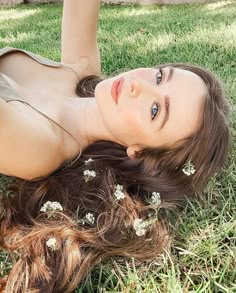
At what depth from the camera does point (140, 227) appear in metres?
2.31

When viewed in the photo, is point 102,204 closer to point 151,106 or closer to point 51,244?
point 51,244

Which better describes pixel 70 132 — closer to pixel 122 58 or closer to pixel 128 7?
pixel 122 58

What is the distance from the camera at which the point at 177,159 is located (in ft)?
8.51

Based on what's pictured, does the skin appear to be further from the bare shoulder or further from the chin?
the bare shoulder

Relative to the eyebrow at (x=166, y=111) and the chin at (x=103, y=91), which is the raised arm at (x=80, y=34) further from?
the eyebrow at (x=166, y=111)

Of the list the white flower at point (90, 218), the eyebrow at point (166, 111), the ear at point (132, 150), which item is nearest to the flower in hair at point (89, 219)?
the white flower at point (90, 218)

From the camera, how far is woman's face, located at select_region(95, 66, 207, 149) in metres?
2.49

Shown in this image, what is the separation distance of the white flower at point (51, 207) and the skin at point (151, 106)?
48 centimetres

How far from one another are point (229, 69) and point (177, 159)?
1.50 metres

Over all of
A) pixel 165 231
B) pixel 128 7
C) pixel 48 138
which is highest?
pixel 48 138

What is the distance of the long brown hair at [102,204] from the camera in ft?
7.02

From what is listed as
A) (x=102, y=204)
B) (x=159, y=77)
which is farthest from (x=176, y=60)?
(x=102, y=204)

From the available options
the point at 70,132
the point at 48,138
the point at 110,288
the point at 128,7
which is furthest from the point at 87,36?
the point at 128,7

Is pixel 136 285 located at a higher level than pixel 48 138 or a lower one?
lower
